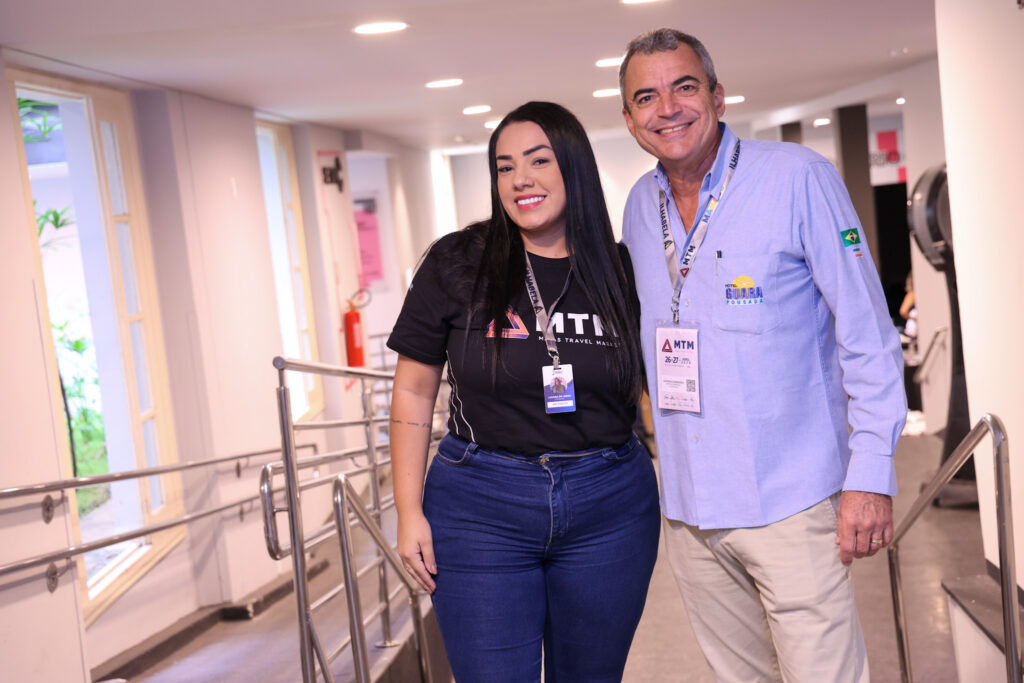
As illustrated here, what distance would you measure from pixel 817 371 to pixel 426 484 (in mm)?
759

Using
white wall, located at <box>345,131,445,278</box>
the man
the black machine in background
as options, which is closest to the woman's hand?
the man

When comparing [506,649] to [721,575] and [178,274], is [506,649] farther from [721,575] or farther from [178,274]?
[178,274]

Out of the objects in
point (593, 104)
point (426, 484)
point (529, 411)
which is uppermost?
point (593, 104)

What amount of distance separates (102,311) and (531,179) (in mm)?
3400

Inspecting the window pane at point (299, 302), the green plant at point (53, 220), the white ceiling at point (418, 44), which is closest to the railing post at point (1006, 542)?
the white ceiling at point (418, 44)

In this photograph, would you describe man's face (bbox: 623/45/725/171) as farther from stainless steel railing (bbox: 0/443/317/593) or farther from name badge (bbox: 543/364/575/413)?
stainless steel railing (bbox: 0/443/317/593)

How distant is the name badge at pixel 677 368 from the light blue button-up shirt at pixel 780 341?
0.07 ft

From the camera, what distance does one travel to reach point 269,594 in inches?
219

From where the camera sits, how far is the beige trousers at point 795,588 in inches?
73.4

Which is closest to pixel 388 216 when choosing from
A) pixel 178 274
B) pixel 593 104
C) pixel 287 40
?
pixel 593 104

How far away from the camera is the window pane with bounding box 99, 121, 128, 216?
4.93m

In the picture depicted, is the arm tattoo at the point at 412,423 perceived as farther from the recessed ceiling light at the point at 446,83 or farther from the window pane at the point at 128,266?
the recessed ceiling light at the point at 446,83

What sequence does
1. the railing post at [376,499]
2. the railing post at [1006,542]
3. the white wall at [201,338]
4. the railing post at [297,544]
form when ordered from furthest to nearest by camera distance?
the white wall at [201,338], the railing post at [376,499], the railing post at [297,544], the railing post at [1006,542]

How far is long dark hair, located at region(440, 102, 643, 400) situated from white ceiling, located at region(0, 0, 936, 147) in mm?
1632
